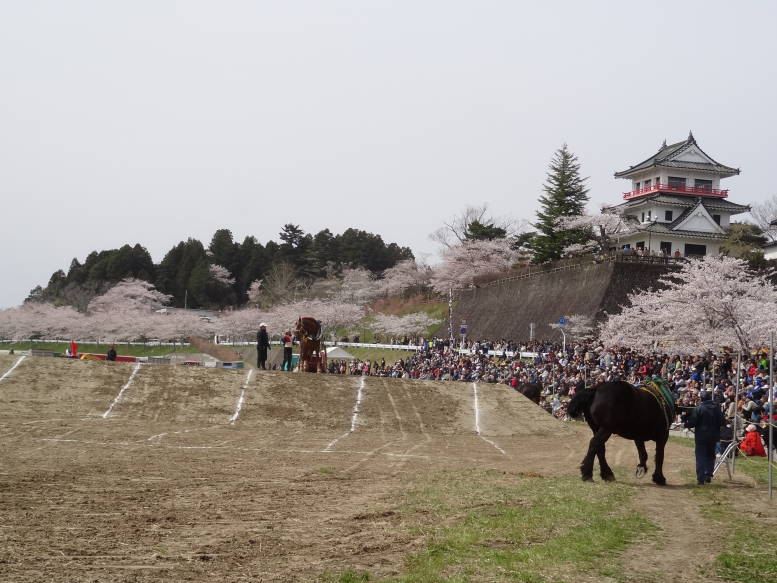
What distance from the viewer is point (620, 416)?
50.2ft

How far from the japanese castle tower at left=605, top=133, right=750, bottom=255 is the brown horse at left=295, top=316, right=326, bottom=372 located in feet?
124

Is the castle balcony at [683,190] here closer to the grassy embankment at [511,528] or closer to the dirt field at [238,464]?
the dirt field at [238,464]

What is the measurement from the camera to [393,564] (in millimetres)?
8289

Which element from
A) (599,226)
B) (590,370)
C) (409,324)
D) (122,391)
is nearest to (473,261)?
(409,324)

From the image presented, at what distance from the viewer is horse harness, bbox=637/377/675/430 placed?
16.0m

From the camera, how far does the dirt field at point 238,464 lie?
28.1 feet

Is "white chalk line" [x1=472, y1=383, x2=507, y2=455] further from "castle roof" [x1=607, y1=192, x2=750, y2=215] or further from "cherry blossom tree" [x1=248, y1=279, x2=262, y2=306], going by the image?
"cherry blossom tree" [x1=248, y1=279, x2=262, y2=306]

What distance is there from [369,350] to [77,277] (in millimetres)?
73119

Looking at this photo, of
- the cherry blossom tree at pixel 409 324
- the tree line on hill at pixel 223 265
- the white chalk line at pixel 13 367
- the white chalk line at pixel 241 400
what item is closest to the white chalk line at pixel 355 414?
the white chalk line at pixel 241 400

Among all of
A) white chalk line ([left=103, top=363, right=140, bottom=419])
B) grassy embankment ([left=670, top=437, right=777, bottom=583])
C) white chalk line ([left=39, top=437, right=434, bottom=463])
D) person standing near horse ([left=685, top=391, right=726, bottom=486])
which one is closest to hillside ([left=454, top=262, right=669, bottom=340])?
white chalk line ([left=103, top=363, right=140, bottom=419])

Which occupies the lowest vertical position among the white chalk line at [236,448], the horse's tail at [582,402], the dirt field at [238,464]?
the white chalk line at [236,448]

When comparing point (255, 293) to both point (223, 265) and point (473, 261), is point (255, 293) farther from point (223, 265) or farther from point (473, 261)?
point (473, 261)

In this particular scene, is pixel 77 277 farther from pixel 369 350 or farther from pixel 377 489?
pixel 377 489

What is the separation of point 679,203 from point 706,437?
55851 mm
